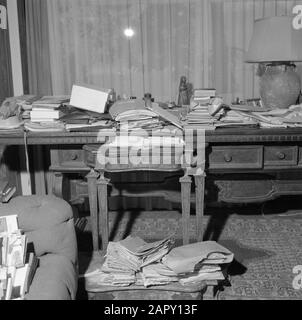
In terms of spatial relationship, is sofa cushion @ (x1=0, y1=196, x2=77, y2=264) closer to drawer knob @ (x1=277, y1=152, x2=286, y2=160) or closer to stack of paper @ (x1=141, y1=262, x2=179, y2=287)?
stack of paper @ (x1=141, y1=262, x2=179, y2=287)

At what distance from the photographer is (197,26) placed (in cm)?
352

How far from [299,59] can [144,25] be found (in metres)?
1.16

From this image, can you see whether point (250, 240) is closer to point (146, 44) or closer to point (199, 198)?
point (199, 198)

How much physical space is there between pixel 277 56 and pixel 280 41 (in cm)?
9

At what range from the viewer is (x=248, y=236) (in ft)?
10.8

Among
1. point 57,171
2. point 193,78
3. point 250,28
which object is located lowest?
point 57,171

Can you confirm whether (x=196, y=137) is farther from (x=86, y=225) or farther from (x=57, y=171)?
(x=86, y=225)

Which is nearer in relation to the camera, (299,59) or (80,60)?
(299,59)

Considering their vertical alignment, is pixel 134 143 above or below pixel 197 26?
below

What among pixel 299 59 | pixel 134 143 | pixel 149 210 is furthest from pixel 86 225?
pixel 299 59

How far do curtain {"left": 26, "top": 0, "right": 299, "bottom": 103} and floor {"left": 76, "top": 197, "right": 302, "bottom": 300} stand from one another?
2.92 ft

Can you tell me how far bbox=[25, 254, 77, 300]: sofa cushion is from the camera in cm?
182

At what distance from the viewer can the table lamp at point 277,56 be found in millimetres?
2932
